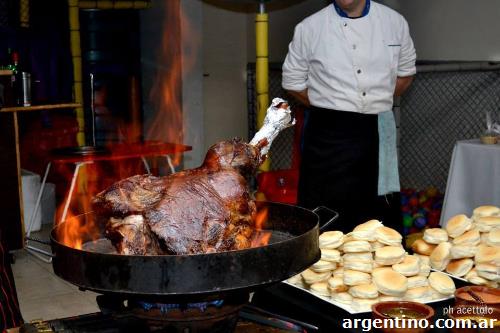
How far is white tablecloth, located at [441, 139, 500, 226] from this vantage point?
4.45 metres

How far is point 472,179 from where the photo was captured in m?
4.59

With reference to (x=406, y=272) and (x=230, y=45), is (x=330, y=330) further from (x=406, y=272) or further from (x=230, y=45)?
(x=230, y=45)

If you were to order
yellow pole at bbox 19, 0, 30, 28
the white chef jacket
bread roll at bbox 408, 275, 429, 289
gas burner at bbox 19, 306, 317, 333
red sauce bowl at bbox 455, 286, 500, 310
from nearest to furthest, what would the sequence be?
gas burner at bbox 19, 306, 317, 333
red sauce bowl at bbox 455, 286, 500, 310
bread roll at bbox 408, 275, 429, 289
the white chef jacket
yellow pole at bbox 19, 0, 30, 28

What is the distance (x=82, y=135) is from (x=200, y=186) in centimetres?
608

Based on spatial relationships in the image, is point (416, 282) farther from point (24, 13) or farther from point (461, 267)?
point (24, 13)

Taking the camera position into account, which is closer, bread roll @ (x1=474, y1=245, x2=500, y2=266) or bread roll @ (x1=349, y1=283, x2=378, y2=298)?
bread roll @ (x1=349, y1=283, x2=378, y2=298)

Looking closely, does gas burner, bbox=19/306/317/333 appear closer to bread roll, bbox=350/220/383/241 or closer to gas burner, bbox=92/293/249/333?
gas burner, bbox=92/293/249/333

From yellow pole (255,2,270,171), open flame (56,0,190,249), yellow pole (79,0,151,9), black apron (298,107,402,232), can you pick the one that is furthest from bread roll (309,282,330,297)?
yellow pole (79,0,151,9)

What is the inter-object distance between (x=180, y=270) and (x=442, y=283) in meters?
0.96

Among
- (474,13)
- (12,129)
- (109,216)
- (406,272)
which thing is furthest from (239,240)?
(474,13)

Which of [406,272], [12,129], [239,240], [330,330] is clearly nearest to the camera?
[239,240]

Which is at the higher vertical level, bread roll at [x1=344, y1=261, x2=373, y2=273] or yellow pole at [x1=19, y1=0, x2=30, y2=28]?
yellow pole at [x1=19, y1=0, x2=30, y2=28]

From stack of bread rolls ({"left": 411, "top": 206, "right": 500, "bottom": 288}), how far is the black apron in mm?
1740

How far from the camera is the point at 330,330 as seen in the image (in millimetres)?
2061
